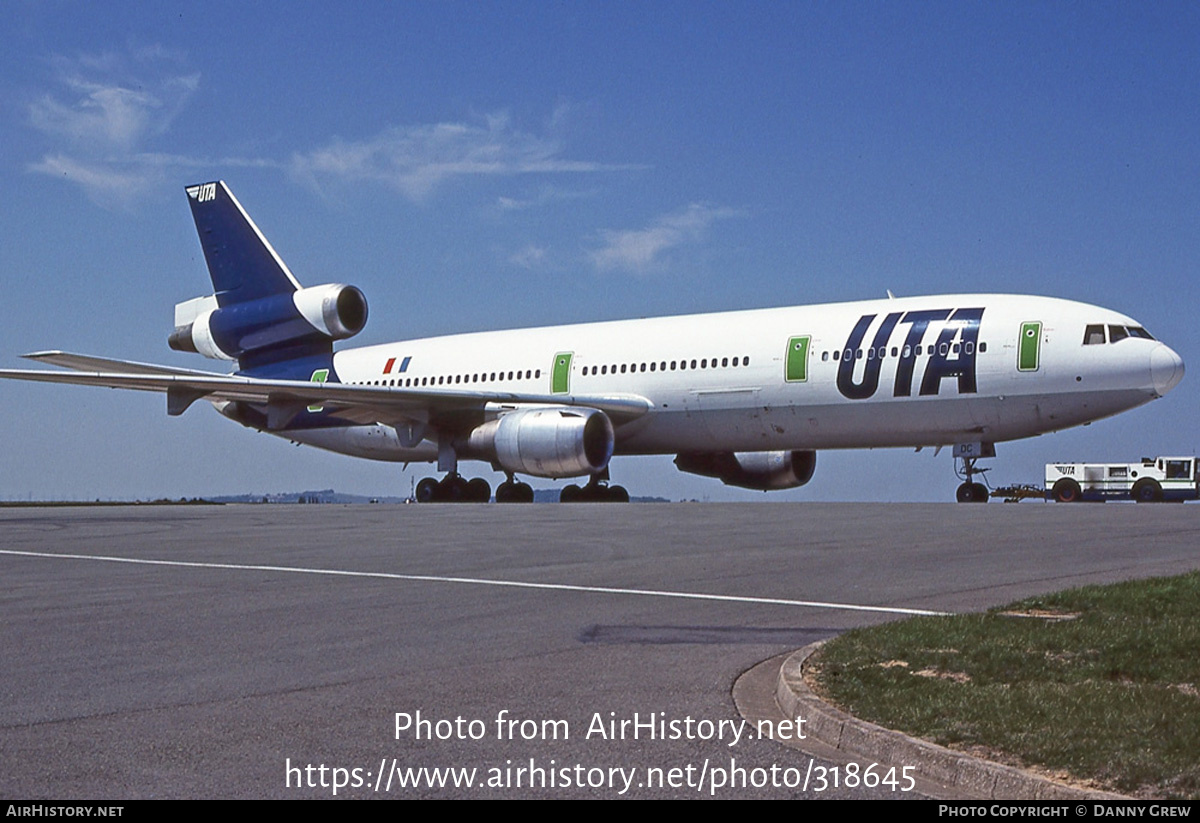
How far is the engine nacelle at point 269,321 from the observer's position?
115 ft

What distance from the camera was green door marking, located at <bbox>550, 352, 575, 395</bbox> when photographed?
104 feet

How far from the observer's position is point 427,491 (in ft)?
104

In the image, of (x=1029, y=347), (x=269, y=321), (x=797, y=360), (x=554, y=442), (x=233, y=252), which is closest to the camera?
(x=1029, y=347)

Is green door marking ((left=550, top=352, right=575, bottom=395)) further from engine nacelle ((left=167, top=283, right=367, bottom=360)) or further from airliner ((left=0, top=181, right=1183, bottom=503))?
engine nacelle ((left=167, top=283, right=367, bottom=360))

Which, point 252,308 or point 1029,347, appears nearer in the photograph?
point 1029,347

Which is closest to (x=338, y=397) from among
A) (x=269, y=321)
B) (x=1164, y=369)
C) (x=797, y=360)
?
(x=269, y=321)

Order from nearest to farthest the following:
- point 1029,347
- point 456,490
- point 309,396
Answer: point 1029,347 → point 309,396 → point 456,490

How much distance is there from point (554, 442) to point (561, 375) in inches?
186

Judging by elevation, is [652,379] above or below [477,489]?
above

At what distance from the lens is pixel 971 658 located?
19.4 ft

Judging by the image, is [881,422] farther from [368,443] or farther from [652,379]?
[368,443]

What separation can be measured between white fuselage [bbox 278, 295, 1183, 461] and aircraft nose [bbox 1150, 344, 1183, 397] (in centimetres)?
3

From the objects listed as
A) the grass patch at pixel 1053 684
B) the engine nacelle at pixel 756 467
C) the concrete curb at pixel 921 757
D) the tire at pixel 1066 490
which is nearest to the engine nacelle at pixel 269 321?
the engine nacelle at pixel 756 467
